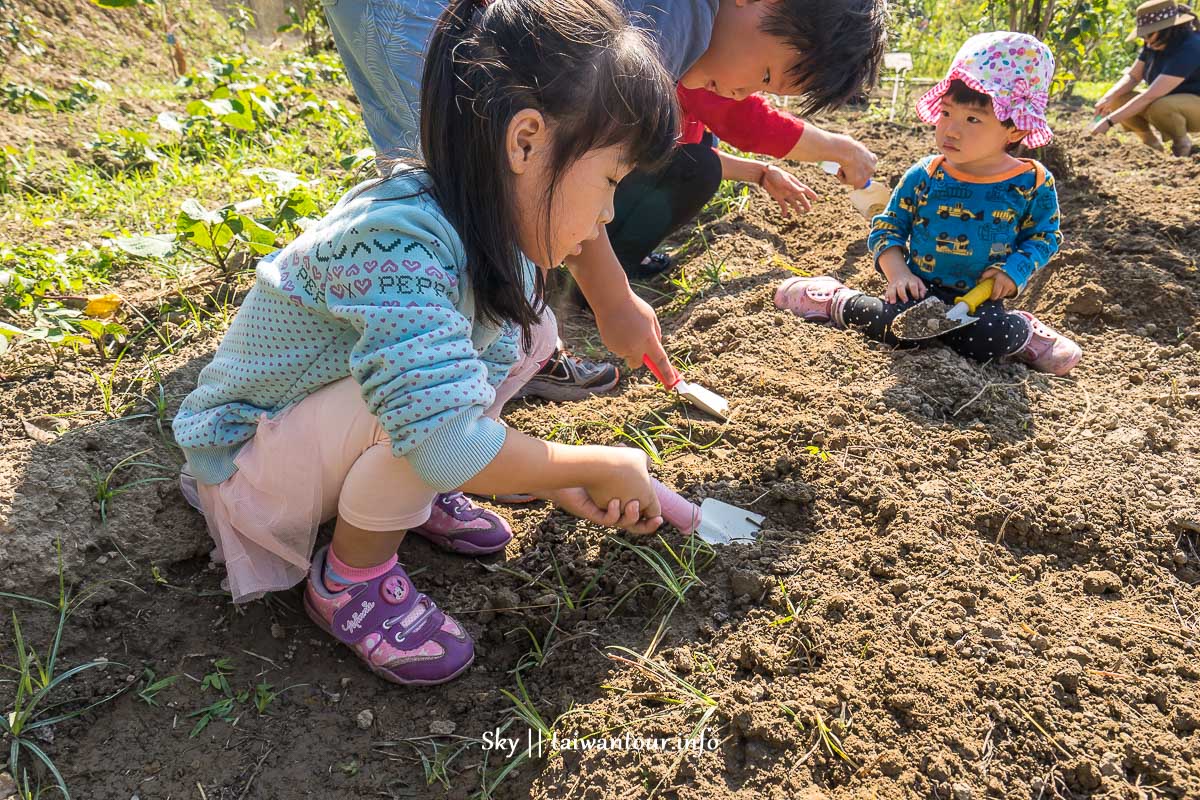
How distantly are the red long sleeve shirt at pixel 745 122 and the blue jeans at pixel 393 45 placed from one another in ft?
2.88

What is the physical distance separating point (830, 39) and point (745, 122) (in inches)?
29.8

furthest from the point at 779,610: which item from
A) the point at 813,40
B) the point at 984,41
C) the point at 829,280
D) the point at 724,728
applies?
the point at 984,41

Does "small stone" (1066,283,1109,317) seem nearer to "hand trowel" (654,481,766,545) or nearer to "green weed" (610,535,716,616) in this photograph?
"hand trowel" (654,481,766,545)

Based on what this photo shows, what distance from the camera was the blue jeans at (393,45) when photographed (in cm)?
182

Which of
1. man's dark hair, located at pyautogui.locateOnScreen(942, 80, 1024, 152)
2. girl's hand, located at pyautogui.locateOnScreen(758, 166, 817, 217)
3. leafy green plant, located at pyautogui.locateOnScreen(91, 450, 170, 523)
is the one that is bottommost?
leafy green plant, located at pyautogui.locateOnScreen(91, 450, 170, 523)

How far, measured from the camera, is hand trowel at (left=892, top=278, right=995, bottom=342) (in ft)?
7.52

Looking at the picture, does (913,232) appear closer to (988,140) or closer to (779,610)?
(988,140)

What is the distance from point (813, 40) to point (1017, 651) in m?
1.27

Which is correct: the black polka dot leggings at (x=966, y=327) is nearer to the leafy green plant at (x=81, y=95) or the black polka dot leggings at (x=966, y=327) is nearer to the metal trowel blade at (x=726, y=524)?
the metal trowel blade at (x=726, y=524)

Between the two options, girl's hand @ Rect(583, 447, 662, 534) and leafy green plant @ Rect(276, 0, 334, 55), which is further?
leafy green plant @ Rect(276, 0, 334, 55)

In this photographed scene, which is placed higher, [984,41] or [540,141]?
[540,141]

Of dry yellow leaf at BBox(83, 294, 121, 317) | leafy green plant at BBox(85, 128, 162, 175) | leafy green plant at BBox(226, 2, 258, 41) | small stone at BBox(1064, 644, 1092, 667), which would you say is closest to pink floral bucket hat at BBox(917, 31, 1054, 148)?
small stone at BBox(1064, 644, 1092, 667)

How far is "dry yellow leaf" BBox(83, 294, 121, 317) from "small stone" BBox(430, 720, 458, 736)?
1430 millimetres

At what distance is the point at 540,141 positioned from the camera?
1239 millimetres
